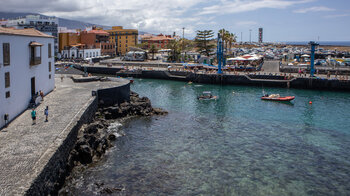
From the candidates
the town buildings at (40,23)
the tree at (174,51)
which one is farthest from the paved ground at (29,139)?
the town buildings at (40,23)

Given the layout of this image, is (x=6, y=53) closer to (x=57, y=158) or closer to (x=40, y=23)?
(x=57, y=158)

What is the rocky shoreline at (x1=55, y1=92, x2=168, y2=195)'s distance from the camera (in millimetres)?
21266

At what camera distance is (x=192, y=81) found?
6906 cm

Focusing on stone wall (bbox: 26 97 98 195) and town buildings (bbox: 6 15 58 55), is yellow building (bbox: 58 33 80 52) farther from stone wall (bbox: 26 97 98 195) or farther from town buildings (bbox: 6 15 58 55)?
stone wall (bbox: 26 97 98 195)

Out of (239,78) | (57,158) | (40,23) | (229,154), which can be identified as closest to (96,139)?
Result: (57,158)

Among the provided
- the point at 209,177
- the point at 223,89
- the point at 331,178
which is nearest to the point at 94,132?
the point at 209,177

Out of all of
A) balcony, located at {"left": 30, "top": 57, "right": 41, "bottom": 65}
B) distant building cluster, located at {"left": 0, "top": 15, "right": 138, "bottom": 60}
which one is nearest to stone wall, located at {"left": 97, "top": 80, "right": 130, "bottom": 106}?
balcony, located at {"left": 30, "top": 57, "right": 41, "bottom": 65}

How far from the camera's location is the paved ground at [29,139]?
1518 cm

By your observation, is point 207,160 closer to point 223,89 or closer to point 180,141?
point 180,141

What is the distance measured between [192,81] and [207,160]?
45346 mm

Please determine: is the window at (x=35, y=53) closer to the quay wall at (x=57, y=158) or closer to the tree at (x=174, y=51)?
the quay wall at (x=57, y=158)

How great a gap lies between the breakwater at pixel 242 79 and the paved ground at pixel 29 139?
120ft

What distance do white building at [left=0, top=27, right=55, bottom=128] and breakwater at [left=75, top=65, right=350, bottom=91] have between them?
32.9 m

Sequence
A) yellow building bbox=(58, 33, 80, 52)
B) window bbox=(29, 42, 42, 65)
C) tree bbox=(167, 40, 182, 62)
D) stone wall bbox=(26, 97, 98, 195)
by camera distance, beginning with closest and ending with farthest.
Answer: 1. stone wall bbox=(26, 97, 98, 195)
2. window bbox=(29, 42, 42, 65)
3. tree bbox=(167, 40, 182, 62)
4. yellow building bbox=(58, 33, 80, 52)
